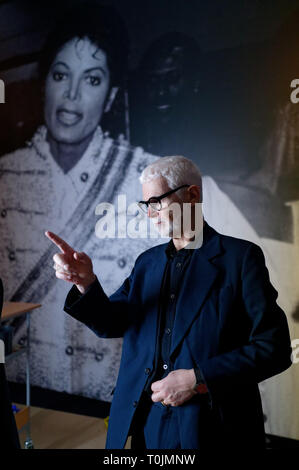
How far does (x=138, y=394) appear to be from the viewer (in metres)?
1.34

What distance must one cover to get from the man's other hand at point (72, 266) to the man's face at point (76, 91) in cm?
195

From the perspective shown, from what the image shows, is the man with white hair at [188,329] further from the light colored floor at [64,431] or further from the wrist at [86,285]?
the light colored floor at [64,431]

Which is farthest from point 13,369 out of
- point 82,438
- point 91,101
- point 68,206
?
point 91,101

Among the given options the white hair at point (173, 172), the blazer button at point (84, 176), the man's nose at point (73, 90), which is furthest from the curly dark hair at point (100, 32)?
the white hair at point (173, 172)

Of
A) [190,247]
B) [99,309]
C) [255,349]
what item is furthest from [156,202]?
[255,349]

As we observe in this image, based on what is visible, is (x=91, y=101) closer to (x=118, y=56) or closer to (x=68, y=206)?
(x=118, y=56)

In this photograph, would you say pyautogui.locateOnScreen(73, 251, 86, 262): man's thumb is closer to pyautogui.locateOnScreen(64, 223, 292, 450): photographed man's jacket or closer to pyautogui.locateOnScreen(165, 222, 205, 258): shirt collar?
pyautogui.locateOnScreen(64, 223, 292, 450): photographed man's jacket

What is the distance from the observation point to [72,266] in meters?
1.37

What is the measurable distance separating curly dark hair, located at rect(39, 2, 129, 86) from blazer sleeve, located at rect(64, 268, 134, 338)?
2.02 metres

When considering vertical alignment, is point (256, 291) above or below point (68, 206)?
below

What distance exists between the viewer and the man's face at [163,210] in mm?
1357

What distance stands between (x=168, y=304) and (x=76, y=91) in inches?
90.0

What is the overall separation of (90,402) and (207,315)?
86.7 inches

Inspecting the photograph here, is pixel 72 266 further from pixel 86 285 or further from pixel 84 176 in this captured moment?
pixel 84 176
